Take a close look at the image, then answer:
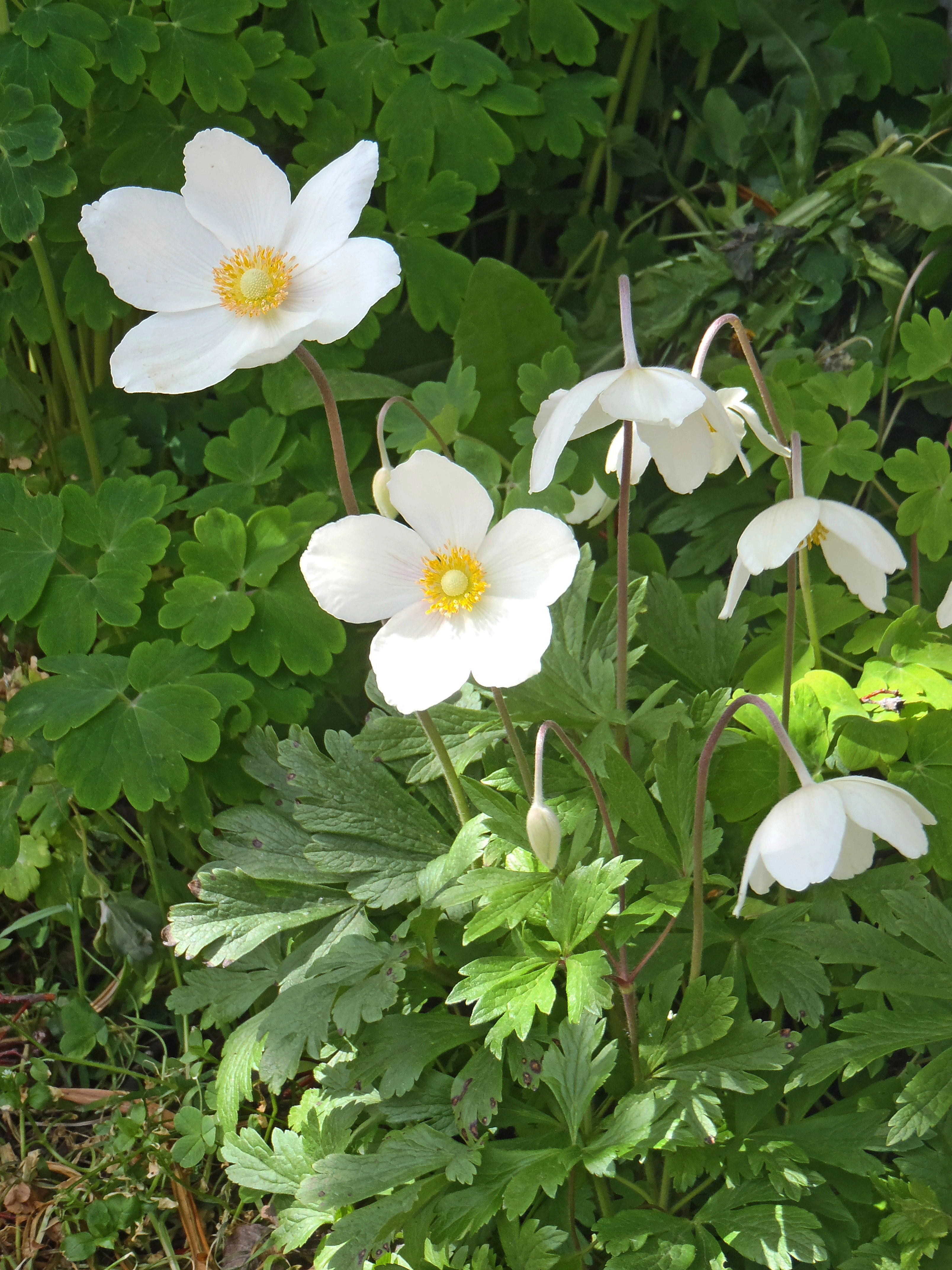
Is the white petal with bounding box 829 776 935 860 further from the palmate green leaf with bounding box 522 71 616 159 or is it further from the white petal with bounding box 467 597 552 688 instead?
the palmate green leaf with bounding box 522 71 616 159

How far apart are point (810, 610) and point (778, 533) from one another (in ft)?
1.18

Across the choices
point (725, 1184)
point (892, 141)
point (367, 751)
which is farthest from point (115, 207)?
point (892, 141)

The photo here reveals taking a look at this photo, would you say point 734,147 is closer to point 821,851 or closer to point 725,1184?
point 821,851

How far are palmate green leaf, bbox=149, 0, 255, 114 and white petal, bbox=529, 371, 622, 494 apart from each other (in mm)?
983

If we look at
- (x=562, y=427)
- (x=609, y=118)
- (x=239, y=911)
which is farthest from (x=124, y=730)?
(x=609, y=118)

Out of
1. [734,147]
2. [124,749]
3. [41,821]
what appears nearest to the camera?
[124,749]

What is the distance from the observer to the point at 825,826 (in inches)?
40.1

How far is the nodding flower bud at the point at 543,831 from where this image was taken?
1066mm

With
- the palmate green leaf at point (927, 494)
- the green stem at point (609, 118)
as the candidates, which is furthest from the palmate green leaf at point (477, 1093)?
the green stem at point (609, 118)

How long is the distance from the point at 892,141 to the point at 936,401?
1.49 feet

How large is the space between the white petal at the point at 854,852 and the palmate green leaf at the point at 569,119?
1301mm

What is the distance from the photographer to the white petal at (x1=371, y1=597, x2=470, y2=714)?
1034 mm

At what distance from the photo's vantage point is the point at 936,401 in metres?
1.88

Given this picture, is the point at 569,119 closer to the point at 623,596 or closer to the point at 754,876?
the point at 623,596
